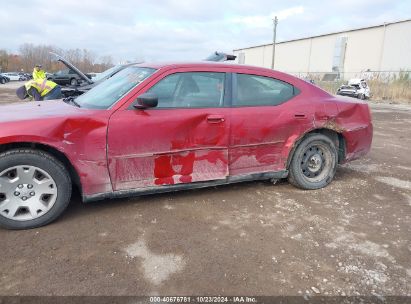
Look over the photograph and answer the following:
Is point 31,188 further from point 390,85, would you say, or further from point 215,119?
point 390,85

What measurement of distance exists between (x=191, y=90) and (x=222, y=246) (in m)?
1.74

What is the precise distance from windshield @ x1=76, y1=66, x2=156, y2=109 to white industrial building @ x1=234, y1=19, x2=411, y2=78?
113 feet

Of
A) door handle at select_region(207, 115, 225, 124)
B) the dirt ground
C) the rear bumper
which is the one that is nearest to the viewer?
the dirt ground

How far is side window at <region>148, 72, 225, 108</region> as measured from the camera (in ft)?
12.3

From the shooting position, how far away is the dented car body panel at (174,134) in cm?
338

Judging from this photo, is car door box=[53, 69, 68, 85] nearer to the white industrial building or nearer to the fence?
the fence

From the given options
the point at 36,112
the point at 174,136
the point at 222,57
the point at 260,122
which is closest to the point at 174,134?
the point at 174,136

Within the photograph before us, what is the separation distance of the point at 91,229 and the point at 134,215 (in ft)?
1.61

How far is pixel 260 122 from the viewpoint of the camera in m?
4.13

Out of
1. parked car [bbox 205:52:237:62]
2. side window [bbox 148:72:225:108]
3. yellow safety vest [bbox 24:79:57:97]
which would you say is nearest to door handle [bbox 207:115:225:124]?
side window [bbox 148:72:225:108]

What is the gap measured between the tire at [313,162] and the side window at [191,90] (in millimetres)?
1323

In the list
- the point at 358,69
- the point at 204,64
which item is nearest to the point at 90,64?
the point at 358,69

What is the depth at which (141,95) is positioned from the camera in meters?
3.60

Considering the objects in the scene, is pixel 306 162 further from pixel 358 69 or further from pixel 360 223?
pixel 358 69
